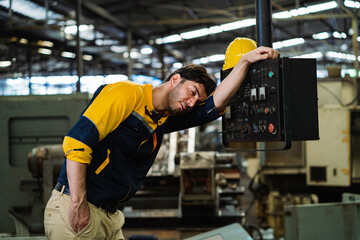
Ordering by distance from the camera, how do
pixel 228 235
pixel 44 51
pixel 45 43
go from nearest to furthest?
pixel 228 235
pixel 45 43
pixel 44 51

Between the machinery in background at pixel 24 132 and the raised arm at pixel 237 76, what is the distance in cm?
226

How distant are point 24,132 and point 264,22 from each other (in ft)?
9.17

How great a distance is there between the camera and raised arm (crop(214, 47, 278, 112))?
1767 millimetres

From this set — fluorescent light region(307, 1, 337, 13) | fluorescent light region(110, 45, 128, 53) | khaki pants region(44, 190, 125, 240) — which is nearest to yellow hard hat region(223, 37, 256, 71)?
khaki pants region(44, 190, 125, 240)

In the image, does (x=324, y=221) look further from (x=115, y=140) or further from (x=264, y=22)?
(x=115, y=140)

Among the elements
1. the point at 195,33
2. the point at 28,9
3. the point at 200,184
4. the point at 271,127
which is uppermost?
the point at 195,33

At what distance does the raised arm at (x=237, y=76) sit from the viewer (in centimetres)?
177

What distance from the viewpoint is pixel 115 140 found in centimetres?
174

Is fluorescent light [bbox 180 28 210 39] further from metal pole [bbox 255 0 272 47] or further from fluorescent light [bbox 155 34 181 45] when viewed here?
metal pole [bbox 255 0 272 47]

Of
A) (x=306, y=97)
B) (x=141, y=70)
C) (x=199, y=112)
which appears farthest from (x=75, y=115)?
(x=141, y=70)

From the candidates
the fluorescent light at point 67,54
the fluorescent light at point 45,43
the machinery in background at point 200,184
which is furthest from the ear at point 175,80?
the fluorescent light at point 67,54

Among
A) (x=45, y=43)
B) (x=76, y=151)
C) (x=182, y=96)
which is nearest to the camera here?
(x=76, y=151)

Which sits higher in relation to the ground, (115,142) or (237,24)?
(237,24)

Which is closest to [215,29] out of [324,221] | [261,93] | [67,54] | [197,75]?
[67,54]
